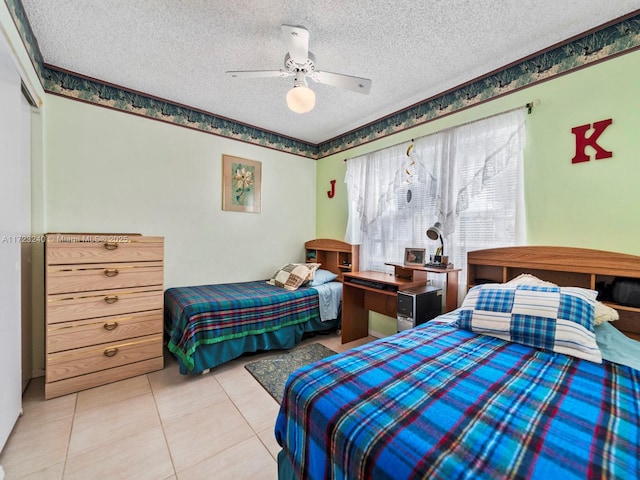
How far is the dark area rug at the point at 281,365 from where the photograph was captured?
2254 millimetres

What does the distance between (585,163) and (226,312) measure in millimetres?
2978

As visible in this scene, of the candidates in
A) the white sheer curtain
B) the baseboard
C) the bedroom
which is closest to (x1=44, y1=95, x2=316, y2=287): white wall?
the bedroom

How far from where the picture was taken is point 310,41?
1973 mm

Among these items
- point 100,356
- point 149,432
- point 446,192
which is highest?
point 446,192

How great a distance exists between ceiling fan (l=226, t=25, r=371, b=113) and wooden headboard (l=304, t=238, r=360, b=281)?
76.3 inches

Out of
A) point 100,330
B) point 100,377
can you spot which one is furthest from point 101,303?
point 100,377

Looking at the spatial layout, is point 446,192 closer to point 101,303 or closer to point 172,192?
point 172,192

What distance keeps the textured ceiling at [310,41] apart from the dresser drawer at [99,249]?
1.46 m

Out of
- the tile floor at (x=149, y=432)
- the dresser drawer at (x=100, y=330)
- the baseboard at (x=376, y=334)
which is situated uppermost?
the dresser drawer at (x=100, y=330)

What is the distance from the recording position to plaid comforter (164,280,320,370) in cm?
234

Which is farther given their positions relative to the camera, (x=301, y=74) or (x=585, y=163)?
(x=301, y=74)

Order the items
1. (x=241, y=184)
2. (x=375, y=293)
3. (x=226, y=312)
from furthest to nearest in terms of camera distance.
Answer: (x=241, y=184)
(x=375, y=293)
(x=226, y=312)

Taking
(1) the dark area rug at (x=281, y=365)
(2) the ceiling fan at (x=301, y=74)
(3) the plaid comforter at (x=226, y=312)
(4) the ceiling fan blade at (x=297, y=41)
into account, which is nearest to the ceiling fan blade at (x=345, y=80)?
(2) the ceiling fan at (x=301, y=74)

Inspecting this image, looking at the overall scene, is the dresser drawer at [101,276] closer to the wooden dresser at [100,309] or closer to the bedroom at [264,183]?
the wooden dresser at [100,309]
